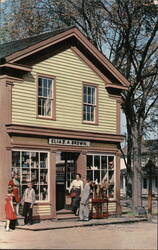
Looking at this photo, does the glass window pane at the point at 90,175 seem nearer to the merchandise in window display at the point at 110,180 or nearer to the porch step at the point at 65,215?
the merchandise in window display at the point at 110,180

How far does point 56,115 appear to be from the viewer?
26656mm

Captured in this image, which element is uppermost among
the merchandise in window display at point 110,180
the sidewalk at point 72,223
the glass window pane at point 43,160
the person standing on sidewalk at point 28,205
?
the glass window pane at point 43,160

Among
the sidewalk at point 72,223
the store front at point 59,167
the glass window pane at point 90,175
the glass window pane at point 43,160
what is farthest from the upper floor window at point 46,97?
the sidewalk at point 72,223

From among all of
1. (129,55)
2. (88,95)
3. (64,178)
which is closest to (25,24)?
(129,55)

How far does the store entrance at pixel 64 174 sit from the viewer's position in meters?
27.8

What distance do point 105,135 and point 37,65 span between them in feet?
16.8

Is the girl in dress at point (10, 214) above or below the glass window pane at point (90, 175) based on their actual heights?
below

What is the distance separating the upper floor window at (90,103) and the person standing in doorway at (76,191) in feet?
9.66

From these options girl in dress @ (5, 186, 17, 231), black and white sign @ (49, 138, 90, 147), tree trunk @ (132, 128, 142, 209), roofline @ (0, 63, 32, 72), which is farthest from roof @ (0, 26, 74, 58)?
tree trunk @ (132, 128, 142, 209)

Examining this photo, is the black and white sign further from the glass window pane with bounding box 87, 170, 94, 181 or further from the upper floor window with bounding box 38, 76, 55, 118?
the glass window pane with bounding box 87, 170, 94, 181

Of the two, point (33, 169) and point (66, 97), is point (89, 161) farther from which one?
point (33, 169)

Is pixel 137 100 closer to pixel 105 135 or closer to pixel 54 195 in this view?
pixel 105 135

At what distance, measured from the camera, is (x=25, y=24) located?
1403 inches

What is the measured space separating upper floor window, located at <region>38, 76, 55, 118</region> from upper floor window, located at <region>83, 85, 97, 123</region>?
7.37ft
